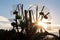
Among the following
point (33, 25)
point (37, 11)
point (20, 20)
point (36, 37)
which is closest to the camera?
point (36, 37)

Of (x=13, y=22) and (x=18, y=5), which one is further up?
(x=18, y=5)

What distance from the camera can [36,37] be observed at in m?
24.9

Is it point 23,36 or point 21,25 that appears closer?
point 23,36

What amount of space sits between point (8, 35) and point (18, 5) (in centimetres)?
2019

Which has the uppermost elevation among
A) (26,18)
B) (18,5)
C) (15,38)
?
(18,5)

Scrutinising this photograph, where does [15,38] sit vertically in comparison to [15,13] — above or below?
below

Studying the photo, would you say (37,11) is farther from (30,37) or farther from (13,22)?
(30,37)

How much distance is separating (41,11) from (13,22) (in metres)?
9.48

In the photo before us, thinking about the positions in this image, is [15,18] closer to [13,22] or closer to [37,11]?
[13,22]

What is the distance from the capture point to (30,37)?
25594mm

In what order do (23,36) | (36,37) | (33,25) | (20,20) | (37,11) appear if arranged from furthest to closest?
(20,20), (37,11), (33,25), (23,36), (36,37)

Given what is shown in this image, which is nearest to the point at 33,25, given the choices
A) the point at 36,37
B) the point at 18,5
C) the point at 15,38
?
the point at 18,5

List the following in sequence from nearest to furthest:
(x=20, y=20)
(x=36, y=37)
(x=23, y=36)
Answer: (x=36, y=37), (x=23, y=36), (x=20, y=20)

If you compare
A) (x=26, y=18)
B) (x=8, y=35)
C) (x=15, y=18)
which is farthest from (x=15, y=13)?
(x=8, y=35)
